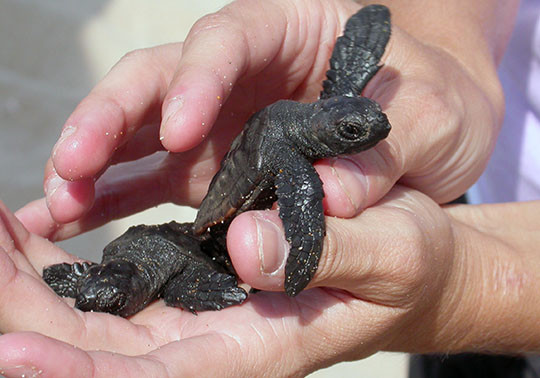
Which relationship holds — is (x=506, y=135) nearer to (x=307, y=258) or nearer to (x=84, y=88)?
(x=307, y=258)

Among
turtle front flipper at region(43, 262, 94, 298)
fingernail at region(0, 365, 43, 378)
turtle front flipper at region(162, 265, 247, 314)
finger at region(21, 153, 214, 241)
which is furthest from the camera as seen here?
finger at region(21, 153, 214, 241)

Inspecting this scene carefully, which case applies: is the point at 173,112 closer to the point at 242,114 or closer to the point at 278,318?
the point at 278,318

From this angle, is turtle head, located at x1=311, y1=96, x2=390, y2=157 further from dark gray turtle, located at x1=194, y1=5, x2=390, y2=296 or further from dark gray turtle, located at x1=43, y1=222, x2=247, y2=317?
dark gray turtle, located at x1=43, y1=222, x2=247, y2=317

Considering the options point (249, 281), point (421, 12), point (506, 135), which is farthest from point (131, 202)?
point (506, 135)

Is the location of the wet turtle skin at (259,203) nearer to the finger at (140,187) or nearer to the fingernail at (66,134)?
the finger at (140,187)

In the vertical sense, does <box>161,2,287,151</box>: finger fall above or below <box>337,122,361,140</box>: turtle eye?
above

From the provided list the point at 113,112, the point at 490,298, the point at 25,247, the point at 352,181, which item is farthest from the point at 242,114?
the point at 490,298

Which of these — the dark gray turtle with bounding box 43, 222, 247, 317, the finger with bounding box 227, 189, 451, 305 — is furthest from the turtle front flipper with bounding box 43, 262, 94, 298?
the finger with bounding box 227, 189, 451, 305
